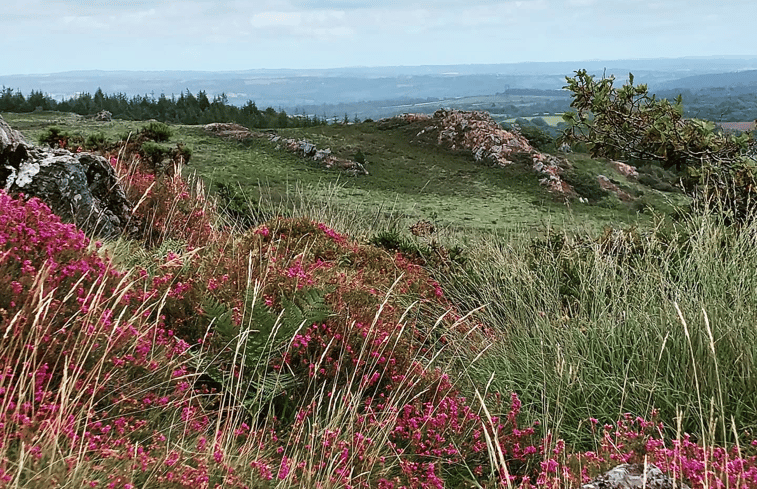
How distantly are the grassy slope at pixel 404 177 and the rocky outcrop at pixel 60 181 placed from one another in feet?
25.5

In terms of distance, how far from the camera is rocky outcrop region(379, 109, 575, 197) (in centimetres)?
2277

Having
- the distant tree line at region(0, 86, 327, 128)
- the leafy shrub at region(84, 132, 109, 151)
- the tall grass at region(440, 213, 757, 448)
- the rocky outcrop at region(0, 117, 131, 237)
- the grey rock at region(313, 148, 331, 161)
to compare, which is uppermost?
the distant tree line at region(0, 86, 327, 128)

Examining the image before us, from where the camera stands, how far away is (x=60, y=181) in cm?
599

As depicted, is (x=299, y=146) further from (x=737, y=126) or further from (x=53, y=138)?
(x=737, y=126)

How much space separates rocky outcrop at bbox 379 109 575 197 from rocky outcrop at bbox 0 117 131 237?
57.1 ft

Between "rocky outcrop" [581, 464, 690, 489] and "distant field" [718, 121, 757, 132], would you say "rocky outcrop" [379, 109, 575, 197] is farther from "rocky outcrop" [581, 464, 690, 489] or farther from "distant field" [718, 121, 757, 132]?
"rocky outcrop" [581, 464, 690, 489]

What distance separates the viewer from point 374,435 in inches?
115

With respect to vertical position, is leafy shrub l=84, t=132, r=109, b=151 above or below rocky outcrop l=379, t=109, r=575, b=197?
above

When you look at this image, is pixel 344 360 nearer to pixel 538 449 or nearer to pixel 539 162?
pixel 538 449

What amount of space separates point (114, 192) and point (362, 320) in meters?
4.05

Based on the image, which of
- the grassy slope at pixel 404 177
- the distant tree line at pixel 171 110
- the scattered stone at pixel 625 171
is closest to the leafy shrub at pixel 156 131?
the grassy slope at pixel 404 177

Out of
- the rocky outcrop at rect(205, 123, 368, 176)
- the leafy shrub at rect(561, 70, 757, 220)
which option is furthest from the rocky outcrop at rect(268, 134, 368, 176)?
the leafy shrub at rect(561, 70, 757, 220)

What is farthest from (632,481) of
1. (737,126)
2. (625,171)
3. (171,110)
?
(171,110)

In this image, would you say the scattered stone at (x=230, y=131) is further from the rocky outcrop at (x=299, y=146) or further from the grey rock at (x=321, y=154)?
the grey rock at (x=321, y=154)
